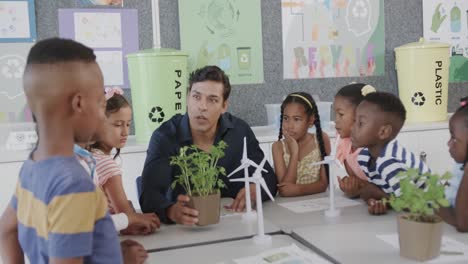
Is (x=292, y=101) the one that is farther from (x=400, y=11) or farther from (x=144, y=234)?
(x=400, y=11)

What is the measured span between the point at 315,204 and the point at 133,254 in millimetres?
675

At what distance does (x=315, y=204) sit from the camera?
157 centimetres

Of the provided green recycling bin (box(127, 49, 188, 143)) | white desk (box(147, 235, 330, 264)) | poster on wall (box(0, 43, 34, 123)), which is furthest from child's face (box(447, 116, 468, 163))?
poster on wall (box(0, 43, 34, 123))

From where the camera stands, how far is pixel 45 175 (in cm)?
79

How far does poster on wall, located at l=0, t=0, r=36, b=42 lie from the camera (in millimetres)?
2266

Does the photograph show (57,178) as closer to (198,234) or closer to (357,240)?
(198,234)

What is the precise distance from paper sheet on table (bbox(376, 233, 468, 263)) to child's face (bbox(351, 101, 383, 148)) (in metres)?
0.46

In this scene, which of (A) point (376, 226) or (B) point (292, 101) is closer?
(A) point (376, 226)

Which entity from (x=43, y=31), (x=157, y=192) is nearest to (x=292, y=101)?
(x=157, y=192)

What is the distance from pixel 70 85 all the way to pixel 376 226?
0.83m

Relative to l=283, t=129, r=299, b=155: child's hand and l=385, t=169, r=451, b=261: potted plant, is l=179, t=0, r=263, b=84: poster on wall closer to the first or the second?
l=283, t=129, r=299, b=155: child's hand

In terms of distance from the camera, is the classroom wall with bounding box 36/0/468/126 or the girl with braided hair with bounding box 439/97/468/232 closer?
the girl with braided hair with bounding box 439/97/468/232

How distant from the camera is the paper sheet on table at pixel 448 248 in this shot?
1003mm

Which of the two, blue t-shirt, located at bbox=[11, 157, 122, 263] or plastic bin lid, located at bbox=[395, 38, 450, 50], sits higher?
plastic bin lid, located at bbox=[395, 38, 450, 50]
